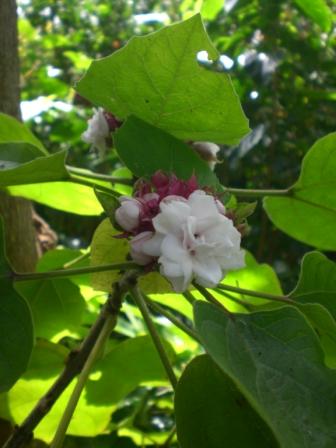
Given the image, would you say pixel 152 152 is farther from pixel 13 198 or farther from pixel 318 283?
pixel 13 198

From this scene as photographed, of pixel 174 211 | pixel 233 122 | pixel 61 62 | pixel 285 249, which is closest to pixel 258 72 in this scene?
pixel 285 249

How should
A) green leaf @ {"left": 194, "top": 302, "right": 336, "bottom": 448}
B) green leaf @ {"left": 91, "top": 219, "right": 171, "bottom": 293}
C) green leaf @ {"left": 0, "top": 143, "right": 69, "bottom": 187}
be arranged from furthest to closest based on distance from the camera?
green leaf @ {"left": 91, "top": 219, "right": 171, "bottom": 293}, green leaf @ {"left": 0, "top": 143, "right": 69, "bottom": 187}, green leaf @ {"left": 194, "top": 302, "right": 336, "bottom": 448}

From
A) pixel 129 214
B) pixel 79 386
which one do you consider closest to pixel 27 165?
pixel 129 214

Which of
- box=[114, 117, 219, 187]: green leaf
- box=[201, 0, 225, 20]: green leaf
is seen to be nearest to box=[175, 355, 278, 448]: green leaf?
box=[114, 117, 219, 187]: green leaf

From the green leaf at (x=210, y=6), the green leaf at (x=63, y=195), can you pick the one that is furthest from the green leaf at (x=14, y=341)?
the green leaf at (x=210, y=6)

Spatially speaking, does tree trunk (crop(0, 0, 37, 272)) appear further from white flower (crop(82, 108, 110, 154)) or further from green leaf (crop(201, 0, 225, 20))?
green leaf (crop(201, 0, 225, 20))

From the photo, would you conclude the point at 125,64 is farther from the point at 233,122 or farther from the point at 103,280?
the point at 103,280

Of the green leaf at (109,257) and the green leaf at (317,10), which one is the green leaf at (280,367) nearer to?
the green leaf at (109,257)
